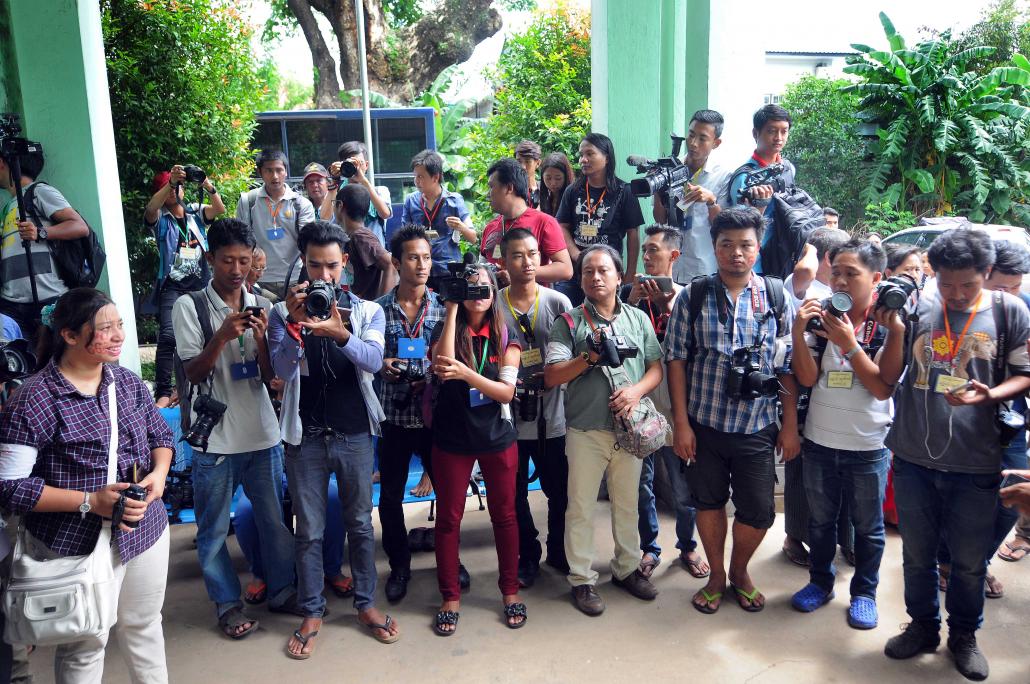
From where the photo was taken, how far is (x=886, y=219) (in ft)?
40.0

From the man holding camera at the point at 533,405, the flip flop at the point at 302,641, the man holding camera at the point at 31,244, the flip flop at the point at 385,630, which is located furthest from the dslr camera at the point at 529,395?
the man holding camera at the point at 31,244

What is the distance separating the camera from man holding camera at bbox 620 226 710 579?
149 inches

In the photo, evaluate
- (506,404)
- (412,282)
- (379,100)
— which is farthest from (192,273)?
(379,100)

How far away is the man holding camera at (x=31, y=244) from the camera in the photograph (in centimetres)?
418

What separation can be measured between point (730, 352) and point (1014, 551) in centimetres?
204

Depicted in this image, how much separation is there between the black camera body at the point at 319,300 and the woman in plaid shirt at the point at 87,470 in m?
0.65

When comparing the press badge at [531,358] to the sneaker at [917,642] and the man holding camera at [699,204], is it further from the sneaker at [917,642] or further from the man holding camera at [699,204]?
the sneaker at [917,642]

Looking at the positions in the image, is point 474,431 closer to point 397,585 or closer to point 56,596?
point 397,585

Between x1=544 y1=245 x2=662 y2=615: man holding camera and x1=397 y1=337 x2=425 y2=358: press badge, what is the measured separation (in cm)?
57

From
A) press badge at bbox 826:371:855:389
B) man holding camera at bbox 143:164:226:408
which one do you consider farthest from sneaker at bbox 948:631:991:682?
man holding camera at bbox 143:164:226:408

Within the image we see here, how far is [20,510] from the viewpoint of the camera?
2342mm

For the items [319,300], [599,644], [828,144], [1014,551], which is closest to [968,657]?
[1014,551]

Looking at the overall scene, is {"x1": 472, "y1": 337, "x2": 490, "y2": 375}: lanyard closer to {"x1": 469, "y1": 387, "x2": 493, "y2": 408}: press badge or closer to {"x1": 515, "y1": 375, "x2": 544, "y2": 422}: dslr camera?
{"x1": 469, "y1": 387, "x2": 493, "y2": 408}: press badge

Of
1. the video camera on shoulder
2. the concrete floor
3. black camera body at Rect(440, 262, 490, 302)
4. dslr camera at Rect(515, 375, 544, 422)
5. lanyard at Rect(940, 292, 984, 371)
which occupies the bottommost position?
A: the concrete floor
